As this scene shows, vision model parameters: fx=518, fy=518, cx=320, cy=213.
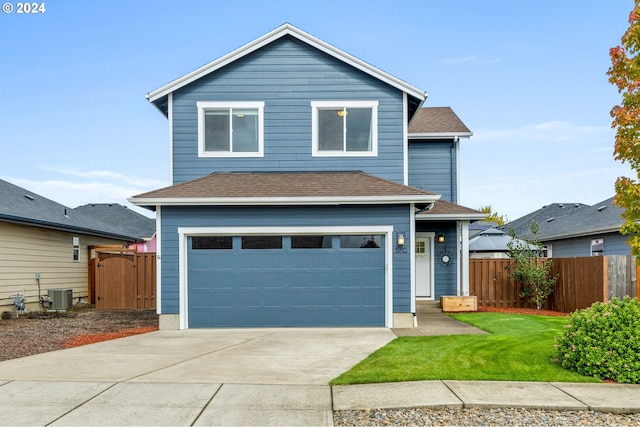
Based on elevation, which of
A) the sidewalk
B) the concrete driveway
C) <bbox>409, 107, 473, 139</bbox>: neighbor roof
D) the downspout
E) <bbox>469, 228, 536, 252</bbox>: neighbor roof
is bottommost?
the concrete driveway

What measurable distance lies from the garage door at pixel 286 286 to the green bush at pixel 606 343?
5.45 meters

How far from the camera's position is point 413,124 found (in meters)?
18.4

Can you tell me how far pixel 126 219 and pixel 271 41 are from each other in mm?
27052

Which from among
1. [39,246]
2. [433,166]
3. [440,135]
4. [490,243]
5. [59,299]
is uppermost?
[440,135]

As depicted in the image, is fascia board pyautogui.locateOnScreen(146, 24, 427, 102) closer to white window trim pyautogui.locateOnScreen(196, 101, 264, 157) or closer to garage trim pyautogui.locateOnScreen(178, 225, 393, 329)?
white window trim pyautogui.locateOnScreen(196, 101, 264, 157)

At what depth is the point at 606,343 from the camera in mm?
7508

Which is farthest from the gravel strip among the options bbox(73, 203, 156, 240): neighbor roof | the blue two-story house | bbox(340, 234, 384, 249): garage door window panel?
bbox(73, 203, 156, 240): neighbor roof

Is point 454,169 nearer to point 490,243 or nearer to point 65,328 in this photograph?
point 490,243

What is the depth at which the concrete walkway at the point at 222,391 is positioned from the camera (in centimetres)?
591

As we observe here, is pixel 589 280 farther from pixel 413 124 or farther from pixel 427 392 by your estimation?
pixel 427 392

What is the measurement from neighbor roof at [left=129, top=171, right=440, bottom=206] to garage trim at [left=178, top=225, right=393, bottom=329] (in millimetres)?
693

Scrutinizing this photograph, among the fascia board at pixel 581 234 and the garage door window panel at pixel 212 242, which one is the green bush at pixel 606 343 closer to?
the garage door window panel at pixel 212 242

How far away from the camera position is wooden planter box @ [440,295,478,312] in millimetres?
15531

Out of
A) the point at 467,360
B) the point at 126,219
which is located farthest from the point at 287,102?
the point at 126,219
